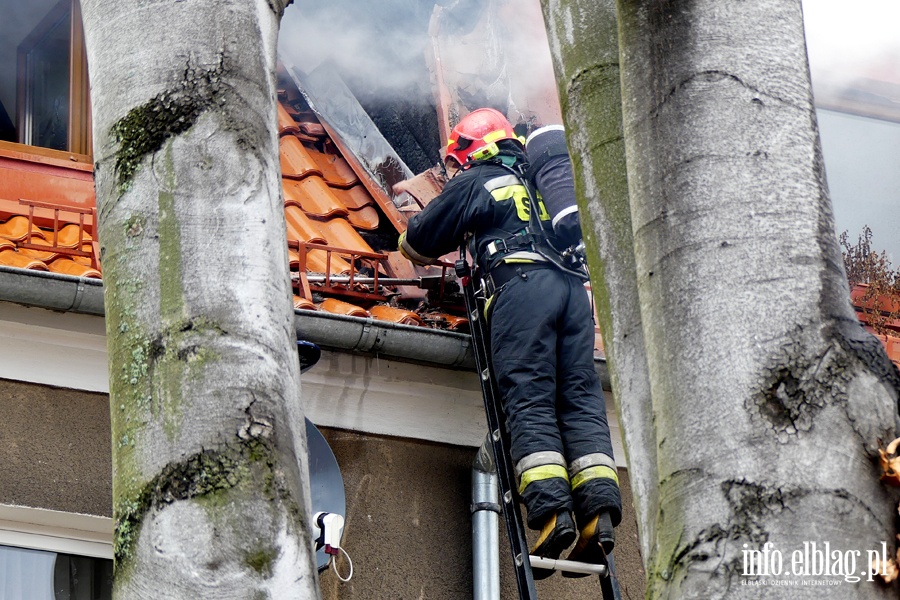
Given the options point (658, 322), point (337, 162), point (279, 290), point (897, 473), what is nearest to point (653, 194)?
point (658, 322)

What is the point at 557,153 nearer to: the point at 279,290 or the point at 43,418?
the point at 43,418

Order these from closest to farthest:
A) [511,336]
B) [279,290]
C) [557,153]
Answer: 1. [279,290]
2. [511,336]
3. [557,153]

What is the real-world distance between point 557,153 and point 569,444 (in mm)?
1266

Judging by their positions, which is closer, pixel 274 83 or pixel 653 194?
pixel 653 194

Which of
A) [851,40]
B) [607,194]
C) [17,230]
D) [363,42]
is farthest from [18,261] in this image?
[851,40]

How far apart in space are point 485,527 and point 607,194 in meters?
2.54

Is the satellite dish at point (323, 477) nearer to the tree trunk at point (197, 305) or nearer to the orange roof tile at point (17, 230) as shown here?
the orange roof tile at point (17, 230)

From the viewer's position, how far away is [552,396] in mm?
4848

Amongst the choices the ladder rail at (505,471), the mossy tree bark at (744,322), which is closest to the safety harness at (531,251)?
the ladder rail at (505,471)

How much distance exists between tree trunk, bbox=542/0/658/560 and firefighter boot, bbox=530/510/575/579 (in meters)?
2.07

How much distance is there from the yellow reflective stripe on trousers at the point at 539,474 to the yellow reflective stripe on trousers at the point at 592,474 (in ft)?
0.26

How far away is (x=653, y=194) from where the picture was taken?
6.11 feet

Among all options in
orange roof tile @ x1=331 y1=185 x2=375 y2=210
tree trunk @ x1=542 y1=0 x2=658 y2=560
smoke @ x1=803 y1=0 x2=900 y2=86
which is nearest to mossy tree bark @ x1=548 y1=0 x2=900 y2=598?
tree trunk @ x1=542 y1=0 x2=658 y2=560

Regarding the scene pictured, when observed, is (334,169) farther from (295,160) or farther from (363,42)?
(363,42)
